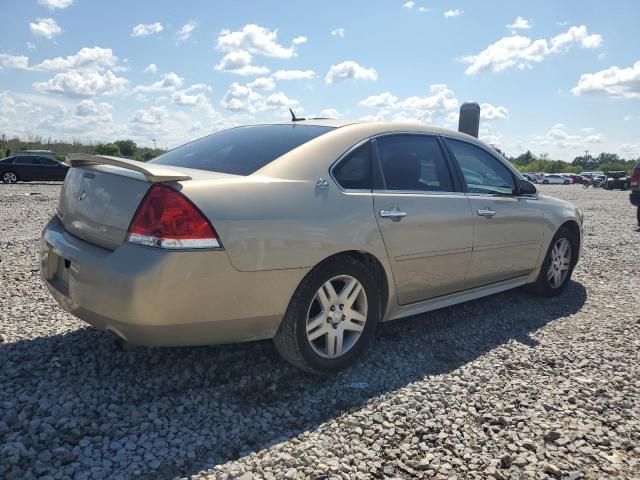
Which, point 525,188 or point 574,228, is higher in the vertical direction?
point 525,188

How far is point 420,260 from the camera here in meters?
3.47

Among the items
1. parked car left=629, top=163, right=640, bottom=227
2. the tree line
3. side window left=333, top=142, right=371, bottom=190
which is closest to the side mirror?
side window left=333, top=142, right=371, bottom=190

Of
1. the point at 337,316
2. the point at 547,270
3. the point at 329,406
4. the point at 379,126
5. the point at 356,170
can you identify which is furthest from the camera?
the point at 547,270

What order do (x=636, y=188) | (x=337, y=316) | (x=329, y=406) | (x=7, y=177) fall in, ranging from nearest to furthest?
(x=329, y=406) < (x=337, y=316) < (x=636, y=188) < (x=7, y=177)

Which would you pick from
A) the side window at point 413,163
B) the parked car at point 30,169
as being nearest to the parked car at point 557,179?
the parked car at point 30,169

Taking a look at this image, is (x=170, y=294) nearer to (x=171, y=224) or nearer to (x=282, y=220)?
(x=171, y=224)

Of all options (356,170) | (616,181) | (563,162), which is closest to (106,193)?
(356,170)

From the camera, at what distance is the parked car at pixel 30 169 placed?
22891 mm

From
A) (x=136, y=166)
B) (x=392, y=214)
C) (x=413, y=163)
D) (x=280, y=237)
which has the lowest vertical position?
(x=280, y=237)

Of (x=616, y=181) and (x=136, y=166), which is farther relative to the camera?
(x=616, y=181)

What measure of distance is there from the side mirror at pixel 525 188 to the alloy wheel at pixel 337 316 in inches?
87.6

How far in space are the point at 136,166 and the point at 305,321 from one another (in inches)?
49.4

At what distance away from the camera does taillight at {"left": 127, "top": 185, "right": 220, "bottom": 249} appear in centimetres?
244

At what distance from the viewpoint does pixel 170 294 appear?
2.44 m
